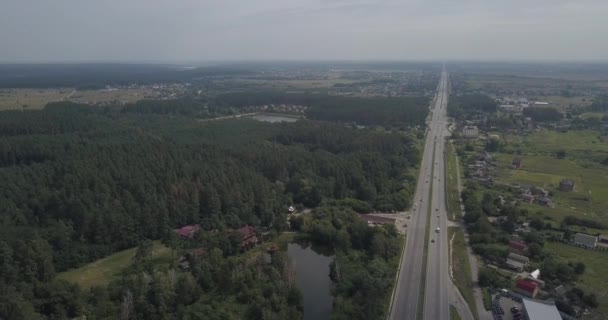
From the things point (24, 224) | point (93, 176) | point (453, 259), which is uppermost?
point (93, 176)

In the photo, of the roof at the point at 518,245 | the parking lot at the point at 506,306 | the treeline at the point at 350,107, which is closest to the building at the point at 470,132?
the treeline at the point at 350,107

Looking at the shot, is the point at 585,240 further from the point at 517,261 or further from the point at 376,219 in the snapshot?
the point at 376,219

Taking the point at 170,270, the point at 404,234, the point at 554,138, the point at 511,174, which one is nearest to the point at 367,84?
the point at 554,138

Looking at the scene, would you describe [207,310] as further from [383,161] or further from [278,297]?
[383,161]

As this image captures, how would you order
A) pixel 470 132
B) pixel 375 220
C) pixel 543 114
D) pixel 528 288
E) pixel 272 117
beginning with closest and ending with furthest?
pixel 528 288, pixel 375 220, pixel 470 132, pixel 543 114, pixel 272 117

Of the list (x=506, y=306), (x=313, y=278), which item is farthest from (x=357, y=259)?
(x=506, y=306)
